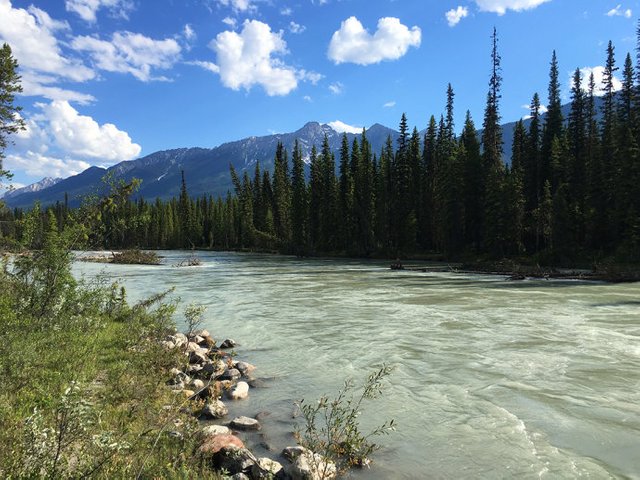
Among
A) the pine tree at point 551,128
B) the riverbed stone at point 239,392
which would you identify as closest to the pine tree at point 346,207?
the pine tree at point 551,128

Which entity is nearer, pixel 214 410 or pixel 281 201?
pixel 214 410

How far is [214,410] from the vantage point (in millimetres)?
8688

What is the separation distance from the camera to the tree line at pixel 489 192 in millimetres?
49188

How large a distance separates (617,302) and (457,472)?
20.1 metres

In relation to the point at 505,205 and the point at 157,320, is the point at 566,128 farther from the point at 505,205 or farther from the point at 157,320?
the point at 157,320

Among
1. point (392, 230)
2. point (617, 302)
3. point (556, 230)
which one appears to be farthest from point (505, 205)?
point (617, 302)

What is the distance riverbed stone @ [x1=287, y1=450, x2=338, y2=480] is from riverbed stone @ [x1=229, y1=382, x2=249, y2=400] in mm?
3971

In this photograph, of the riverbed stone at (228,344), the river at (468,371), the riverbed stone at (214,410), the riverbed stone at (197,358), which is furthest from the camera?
the riverbed stone at (228,344)

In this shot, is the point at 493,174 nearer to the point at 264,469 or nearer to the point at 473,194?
the point at 473,194

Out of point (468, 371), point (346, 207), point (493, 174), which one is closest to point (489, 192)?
point (493, 174)

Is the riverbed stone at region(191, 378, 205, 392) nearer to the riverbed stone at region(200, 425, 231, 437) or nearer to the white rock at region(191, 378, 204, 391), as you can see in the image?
the white rock at region(191, 378, 204, 391)

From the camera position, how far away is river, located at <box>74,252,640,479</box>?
7133 mm

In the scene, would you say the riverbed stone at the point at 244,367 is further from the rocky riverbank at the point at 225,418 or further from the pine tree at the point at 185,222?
the pine tree at the point at 185,222

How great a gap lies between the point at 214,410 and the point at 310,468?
3485 millimetres
